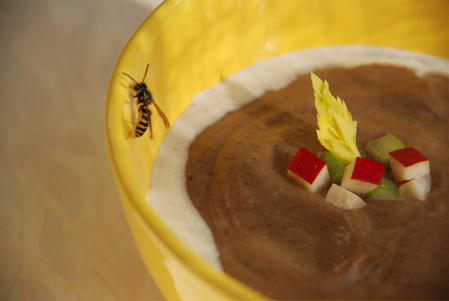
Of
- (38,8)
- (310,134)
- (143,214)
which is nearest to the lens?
(143,214)

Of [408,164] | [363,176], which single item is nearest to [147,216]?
[363,176]

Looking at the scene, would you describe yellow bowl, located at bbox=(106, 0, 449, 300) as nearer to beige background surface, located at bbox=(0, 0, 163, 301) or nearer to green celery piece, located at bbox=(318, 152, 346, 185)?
beige background surface, located at bbox=(0, 0, 163, 301)

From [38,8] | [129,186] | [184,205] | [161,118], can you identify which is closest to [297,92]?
[161,118]

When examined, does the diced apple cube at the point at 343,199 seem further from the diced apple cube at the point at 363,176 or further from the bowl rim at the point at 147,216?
the bowl rim at the point at 147,216

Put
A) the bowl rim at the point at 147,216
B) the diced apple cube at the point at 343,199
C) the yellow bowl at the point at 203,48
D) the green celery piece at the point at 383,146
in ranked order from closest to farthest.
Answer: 1. the bowl rim at the point at 147,216
2. the yellow bowl at the point at 203,48
3. the diced apple cube at the point at 343,199
4. the green celery piece at the point at 383,146

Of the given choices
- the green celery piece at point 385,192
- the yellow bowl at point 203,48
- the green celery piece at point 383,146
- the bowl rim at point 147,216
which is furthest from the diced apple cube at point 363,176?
the yellow bowl at point 203,48

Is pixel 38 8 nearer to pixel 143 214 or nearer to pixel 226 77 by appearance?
pixel 226 77
